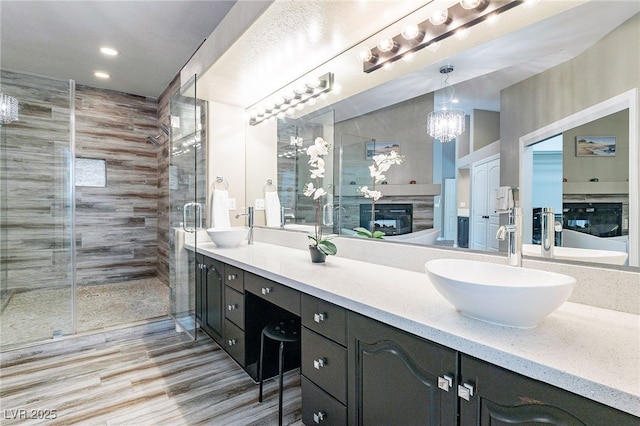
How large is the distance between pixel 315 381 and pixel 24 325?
9.72ft

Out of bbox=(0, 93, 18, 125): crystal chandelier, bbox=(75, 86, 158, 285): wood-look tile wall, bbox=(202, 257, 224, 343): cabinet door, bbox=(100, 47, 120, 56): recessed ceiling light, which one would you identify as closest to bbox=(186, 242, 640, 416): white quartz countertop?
bbox=(202, 257, 224, 343): cabinet door

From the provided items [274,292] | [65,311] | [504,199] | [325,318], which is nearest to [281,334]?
[274,292]

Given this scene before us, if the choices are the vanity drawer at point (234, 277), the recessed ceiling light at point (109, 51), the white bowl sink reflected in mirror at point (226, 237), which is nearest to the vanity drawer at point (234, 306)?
the vanity drawer at point (234, 277)

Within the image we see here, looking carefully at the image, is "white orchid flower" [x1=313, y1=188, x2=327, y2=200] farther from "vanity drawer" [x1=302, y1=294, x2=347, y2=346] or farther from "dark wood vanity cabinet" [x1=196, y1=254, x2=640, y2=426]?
"vanity drawer" [x1=302, y1=294, x2=347, y2=346]

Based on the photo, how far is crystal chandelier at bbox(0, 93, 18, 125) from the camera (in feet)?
9.90

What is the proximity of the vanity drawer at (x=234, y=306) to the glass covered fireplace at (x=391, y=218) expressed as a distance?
3.18 feet

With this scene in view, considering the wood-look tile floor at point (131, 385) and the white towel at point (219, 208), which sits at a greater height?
the white towel at point (219, 208)

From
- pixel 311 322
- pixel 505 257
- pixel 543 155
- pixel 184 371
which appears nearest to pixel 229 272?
pixel 184 371

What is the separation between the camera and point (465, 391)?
33.8 inches

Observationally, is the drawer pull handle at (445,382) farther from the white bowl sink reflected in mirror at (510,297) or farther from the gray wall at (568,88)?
the gray wall at (568,88)

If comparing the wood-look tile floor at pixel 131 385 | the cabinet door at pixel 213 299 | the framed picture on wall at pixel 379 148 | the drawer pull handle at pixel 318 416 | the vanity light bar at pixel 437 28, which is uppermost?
the vanity light bar at pixel 437 28

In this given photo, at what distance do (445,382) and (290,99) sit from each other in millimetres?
2508

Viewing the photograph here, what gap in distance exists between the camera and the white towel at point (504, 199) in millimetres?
1354

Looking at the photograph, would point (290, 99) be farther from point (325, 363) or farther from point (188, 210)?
point (325, 363)
